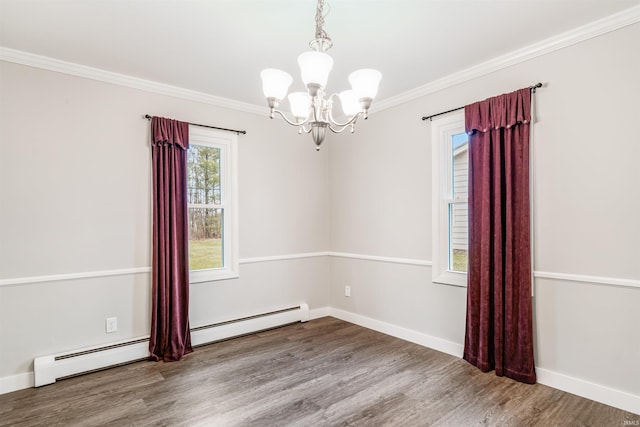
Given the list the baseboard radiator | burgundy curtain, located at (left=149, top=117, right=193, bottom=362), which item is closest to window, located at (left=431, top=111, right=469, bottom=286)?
the baseboard radiator

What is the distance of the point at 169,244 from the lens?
131 inches

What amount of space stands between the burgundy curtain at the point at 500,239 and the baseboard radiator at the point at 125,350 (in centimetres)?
222

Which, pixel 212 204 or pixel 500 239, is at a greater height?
pixel 212 204

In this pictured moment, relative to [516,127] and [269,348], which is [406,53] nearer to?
[516,127]

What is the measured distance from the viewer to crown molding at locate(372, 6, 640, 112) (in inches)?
92.2

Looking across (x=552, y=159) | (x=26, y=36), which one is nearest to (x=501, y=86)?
(x=552, y=159)

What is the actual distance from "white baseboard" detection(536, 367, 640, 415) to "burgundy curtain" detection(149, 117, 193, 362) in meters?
3.21

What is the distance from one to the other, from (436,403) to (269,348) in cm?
174

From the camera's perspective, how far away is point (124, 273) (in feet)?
10.6

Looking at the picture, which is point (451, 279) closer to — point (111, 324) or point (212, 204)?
point (212, 204)

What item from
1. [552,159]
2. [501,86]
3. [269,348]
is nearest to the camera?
[552,159]

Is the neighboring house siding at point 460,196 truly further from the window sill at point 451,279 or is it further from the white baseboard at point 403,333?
the white baseboard at point 403,333

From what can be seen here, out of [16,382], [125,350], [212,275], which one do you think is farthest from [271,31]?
[16,382]

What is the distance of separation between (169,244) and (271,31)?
2167mm
